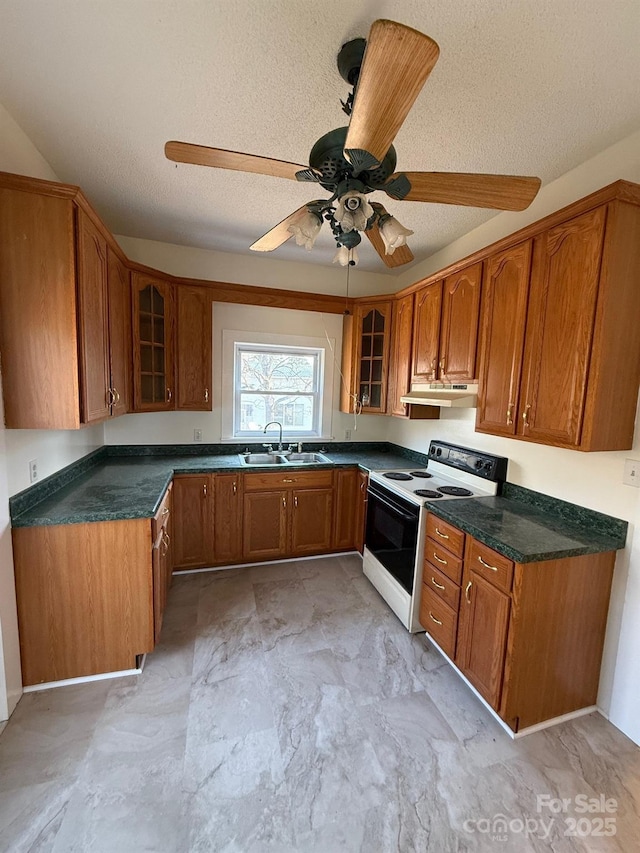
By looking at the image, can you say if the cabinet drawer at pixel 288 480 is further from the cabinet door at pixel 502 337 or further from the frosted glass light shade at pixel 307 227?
the frosted glass light shade at pixel 307 227

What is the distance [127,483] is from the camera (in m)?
2.36

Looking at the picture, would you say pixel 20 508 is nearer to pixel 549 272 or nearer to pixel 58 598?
pixel 58 598

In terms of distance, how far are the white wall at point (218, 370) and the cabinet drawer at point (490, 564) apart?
2.16 m

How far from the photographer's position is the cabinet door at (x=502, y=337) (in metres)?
1.92

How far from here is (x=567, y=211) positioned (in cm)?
163

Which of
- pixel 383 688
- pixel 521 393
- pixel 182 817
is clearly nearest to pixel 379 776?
pixel 383 688

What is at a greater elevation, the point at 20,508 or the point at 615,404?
the point at 615,404

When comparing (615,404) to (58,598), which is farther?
(58,598)

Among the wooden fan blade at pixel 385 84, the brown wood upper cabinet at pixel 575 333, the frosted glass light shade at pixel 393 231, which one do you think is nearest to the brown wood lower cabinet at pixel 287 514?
the brown wood upper cabinet at pixel 575 333

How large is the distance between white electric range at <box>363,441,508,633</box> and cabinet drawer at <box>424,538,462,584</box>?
0.06m

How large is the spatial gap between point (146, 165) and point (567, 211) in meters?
2.18

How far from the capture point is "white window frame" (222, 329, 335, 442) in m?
3.32

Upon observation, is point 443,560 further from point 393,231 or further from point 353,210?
point 353,210

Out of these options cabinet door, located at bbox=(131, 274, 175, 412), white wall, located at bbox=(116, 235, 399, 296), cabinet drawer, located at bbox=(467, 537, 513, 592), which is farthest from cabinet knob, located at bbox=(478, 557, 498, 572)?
white wall, located at bbox=(116, 235, 399, 296)
